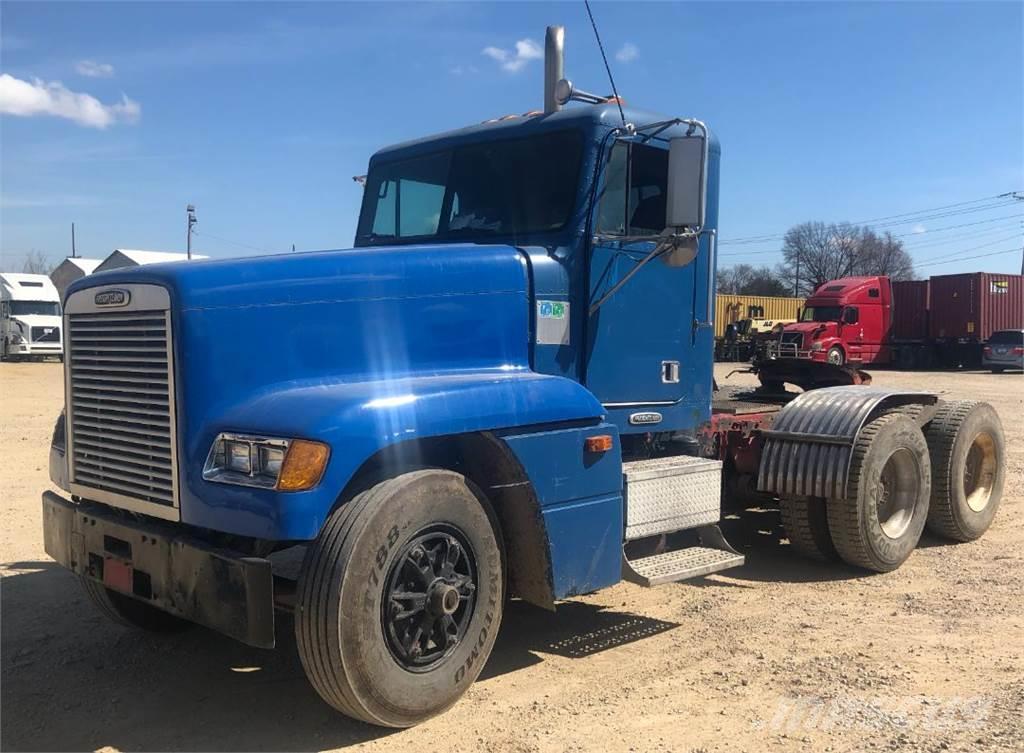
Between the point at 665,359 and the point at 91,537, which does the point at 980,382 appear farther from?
the point at 91,537

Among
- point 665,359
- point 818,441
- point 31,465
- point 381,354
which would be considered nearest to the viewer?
point 381,354

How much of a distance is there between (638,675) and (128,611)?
269cm

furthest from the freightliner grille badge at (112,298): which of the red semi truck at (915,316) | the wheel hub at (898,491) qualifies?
the red semi truck at (915,316)

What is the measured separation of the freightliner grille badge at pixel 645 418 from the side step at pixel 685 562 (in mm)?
725

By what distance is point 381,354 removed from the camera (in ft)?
13.6

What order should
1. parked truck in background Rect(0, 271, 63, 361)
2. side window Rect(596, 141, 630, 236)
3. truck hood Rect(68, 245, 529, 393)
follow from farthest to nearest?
parked truck in background Rect(0, 271, 63, 361) → side window Rect(596, 141, 630, 236) → truck hood Rect(68, 245, 529, 393)

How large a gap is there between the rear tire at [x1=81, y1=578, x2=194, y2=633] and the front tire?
169 cm

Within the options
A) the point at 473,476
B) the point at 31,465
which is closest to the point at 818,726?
the point at 473,476

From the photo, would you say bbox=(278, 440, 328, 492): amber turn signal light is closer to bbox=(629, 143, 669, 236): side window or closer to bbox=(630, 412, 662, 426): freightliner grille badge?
bbox=(630, 412, 662, 426): freightliner grille badge

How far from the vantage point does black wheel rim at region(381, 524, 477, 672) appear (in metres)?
3.75

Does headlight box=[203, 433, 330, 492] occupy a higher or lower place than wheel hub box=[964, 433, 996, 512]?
higher

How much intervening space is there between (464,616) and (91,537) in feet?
5.64

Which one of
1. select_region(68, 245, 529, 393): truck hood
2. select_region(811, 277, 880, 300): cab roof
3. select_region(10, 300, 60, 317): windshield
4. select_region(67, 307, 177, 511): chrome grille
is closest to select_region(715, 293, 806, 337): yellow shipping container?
select_region(811, 277, 880, 300): cab roof

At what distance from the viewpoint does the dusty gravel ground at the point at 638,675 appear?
377 centimetres
